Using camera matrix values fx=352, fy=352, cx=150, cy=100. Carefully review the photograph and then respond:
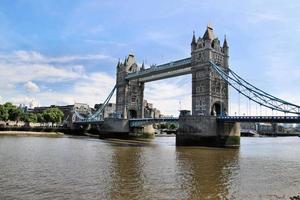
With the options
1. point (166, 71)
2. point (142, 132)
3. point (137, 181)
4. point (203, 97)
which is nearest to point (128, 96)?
point (142, 132)

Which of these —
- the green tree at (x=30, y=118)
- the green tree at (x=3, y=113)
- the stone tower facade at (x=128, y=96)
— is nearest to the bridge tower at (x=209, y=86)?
the stone tower facade at (x=128, y=96)

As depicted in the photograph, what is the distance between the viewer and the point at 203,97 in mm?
67812

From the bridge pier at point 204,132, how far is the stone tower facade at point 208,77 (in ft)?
26.8

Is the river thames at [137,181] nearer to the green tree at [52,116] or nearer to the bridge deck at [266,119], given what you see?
the bridge deck at [266,119]

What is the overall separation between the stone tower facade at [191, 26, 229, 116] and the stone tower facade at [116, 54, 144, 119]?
98.2ft

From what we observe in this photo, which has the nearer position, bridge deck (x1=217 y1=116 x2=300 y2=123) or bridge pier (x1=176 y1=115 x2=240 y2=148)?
A: bridge deck (x1=217 y1=116 x2=300 y2=123)

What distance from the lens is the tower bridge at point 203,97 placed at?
56.7m

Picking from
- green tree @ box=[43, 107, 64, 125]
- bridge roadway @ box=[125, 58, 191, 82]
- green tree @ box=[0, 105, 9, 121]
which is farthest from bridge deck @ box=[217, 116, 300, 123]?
green tree @ box=[43, 107, 64, 125]

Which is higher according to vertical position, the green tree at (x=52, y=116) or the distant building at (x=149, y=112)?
the distant building at (x=149, y=112)

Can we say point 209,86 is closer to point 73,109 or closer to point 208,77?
point 208,77

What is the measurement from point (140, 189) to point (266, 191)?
21.7 ft

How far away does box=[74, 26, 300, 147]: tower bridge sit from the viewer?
5672 cm

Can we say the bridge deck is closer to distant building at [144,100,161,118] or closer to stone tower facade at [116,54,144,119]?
stone tower facade at [116,54,144,119]

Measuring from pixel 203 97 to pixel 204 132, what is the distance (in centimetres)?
1260
